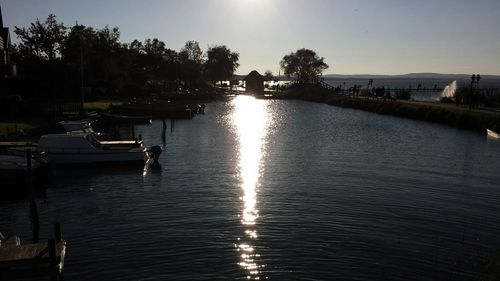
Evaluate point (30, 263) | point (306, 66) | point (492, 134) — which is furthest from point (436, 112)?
point (306, 66)

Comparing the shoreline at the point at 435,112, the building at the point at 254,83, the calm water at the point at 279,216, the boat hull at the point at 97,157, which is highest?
the building at the point at 254,83

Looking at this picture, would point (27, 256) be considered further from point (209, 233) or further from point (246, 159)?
point (246, 159)

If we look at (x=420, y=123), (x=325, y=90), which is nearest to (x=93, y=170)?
(x=420, y=123)

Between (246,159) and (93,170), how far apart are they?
11875mm

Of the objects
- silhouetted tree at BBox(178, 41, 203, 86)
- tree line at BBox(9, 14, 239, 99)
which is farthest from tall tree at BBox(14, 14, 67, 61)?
silhouetted tree at BBox(178, 41, 203, 86)

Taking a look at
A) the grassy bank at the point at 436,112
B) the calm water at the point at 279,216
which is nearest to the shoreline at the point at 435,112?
the grassy bank at the point at 436,112

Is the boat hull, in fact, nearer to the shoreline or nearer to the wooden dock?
the wooden dock

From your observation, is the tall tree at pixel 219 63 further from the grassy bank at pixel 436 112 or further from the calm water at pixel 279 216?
the calm water at pixel 279 216

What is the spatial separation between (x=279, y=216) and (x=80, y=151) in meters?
18.5

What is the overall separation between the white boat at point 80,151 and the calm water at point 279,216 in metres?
1.18

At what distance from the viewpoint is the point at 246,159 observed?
3928 cm

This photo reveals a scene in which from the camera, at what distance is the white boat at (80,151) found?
115 ft

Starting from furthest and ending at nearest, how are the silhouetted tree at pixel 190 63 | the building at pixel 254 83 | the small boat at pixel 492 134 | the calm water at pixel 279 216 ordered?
the building at pixel 254 83 < the silhouetted tree at pixel 190 63 < the small boat at pixel 492 134 < the calm water at pixel 279 216

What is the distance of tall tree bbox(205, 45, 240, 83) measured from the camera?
173000 millimetres
